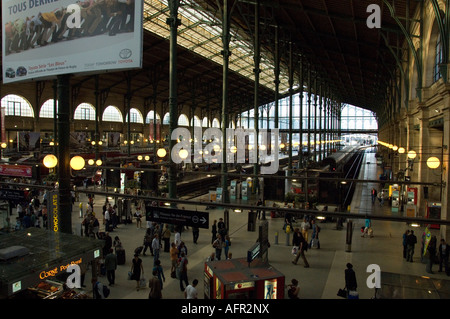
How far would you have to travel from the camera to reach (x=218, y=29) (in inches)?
1348

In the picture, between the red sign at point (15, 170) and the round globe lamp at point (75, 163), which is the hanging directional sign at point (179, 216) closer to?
the round globe lamp at point (75, 163)

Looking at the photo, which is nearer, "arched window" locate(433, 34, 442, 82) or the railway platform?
the railway platform

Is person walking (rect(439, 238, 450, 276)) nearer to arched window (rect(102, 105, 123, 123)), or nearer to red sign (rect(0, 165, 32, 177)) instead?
red sign (rect(0, 165, 32, 177))

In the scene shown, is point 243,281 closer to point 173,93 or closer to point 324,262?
point 324,262

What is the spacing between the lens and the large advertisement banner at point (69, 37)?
6625 mm

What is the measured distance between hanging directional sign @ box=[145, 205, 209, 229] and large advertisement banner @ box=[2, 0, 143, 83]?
3.70 meters

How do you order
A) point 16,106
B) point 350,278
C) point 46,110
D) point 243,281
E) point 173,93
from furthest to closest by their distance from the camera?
point 46,110, point 16,106, point 173,93, point 350,278, point 243,281

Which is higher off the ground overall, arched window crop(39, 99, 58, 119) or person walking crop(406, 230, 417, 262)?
arched window crop(39, 99, 58, 119)

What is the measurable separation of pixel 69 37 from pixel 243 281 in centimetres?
671

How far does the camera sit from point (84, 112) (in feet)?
132

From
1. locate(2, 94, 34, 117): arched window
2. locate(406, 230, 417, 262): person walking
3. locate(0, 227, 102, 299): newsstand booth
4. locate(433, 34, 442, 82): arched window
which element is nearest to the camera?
locate(0, 227, 102, 299): newsstand booth

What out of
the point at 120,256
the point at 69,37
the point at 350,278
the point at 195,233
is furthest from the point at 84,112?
the point at 350,278

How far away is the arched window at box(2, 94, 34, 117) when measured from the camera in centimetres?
3241

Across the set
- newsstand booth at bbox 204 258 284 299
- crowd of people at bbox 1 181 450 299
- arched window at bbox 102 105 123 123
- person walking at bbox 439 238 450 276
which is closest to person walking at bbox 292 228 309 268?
crowd of people at bbox 1 181 450 299
